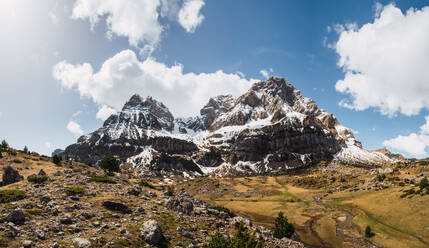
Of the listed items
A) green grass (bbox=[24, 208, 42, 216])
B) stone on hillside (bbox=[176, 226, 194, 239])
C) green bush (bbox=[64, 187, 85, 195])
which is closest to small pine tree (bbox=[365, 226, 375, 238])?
stone on hillside (bbox=[176, 226, 194, 239])

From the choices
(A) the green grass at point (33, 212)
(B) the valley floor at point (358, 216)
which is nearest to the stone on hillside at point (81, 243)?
(A) the green grass at point (33, 212)

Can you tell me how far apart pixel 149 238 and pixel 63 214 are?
36.6ft

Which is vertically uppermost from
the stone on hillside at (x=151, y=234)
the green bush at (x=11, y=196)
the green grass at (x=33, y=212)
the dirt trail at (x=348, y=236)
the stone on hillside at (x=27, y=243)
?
the green bush at (x=11, y=196)

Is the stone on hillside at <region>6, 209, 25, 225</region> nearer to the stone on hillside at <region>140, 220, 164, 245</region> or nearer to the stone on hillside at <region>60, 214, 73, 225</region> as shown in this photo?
the stone on hillside at <region>60, 214, 73, 225</region>

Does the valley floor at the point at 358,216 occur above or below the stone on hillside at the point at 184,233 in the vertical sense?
below

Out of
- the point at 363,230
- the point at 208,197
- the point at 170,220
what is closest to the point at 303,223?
the point at 363,230

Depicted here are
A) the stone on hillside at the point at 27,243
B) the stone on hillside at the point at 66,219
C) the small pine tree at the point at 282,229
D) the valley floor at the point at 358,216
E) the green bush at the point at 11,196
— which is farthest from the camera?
the small pine tree at the point at 282,229

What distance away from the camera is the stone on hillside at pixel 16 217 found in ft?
70.7

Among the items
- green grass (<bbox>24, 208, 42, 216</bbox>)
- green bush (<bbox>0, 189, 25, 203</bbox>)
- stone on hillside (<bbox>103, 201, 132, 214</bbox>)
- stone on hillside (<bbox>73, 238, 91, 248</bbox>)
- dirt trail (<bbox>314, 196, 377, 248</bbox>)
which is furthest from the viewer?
dirt trail (<bbox>314, 196, 377, 248</bbox>)

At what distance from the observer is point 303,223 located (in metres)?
82.7

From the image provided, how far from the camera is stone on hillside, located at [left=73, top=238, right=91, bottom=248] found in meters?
20.6

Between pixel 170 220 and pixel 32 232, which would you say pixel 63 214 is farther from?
pixel 170 220

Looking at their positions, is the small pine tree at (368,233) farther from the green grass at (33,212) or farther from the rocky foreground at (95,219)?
the green grass at (33,212)

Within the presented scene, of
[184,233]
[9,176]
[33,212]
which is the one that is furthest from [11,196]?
[9,176]
